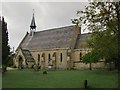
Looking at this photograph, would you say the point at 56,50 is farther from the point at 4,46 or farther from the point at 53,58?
the point at 4,46

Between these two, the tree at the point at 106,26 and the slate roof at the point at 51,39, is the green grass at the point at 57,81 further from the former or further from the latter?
the slate roof at the point at 51,39

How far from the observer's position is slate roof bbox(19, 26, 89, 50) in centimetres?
6612

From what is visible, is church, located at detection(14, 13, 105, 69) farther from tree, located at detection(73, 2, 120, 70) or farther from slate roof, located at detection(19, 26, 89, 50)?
tree, located at detection(73, 2, 120, 70)

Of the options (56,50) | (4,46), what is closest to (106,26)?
(4,46)

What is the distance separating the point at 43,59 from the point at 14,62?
25.4 feet

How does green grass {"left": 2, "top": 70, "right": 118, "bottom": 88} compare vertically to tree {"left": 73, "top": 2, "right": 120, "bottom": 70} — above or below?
below

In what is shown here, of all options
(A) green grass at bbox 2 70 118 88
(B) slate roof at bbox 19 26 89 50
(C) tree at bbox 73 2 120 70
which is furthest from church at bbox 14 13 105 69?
(C) tree at bbox 73 2 120 70

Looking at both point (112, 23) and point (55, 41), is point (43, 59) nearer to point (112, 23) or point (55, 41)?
point (55, 41)

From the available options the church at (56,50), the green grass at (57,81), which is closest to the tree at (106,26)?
the green grass at (57,81)

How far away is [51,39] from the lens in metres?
71.6

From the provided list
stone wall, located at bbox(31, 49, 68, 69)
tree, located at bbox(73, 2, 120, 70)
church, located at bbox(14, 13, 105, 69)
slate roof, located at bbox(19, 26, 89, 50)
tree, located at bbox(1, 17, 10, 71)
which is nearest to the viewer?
tree, located at bbox(73, 2, 120, 70)

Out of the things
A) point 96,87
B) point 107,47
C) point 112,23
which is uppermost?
point 112,23

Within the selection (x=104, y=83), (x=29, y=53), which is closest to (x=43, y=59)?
(x=29, y=53)

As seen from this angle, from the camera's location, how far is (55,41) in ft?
227
